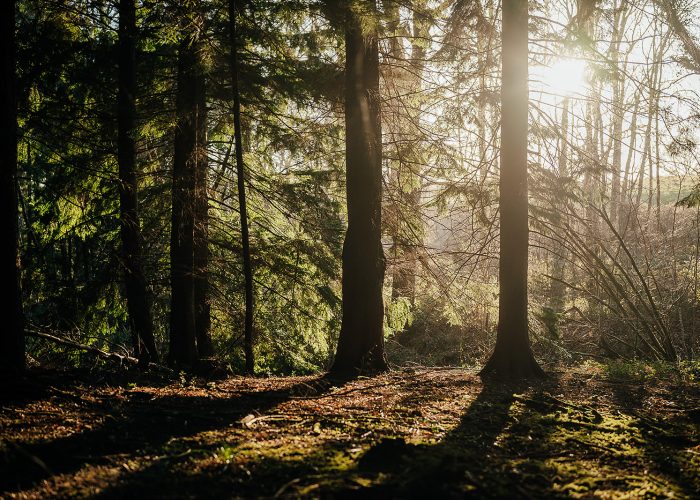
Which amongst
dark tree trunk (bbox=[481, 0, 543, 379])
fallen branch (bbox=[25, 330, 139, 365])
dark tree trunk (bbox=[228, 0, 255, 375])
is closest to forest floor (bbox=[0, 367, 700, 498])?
fallen branch (bbox=[25, 330, 139, 365])

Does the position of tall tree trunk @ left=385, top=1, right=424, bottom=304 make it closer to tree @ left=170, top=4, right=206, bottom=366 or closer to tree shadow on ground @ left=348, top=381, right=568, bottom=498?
tree @ left=170, top=4, right=206, bottom=366

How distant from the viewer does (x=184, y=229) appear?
9.59 metres

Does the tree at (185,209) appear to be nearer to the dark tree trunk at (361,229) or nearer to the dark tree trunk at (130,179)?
the dark tree trunk at (130,179)

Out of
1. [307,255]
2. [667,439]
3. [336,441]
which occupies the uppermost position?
[307,255]

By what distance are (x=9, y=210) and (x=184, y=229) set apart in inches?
172

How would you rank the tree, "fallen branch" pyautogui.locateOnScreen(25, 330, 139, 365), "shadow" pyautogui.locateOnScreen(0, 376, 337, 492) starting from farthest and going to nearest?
the tree → "fallen branch" pyautogui.locateOnScreen(25, 330, 139, 365) → "shadow" pyautogui.locateOnScreen(0, 376, 337, 492)

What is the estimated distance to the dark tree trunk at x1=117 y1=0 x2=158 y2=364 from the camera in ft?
27.3

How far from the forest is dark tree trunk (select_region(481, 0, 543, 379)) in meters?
0.04

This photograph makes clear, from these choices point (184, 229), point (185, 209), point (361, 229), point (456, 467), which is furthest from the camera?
point (184, 229)

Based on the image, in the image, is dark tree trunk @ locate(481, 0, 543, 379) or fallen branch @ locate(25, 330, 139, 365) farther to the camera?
dark tree trunk @ locate(481, 0, 543, 379)

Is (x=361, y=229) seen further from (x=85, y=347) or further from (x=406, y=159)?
(x=85, y=347)

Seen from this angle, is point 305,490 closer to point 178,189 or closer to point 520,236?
point 520,236

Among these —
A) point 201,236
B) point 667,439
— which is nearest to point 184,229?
point 201,236

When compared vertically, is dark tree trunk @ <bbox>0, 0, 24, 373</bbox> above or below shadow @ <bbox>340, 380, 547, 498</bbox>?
above
